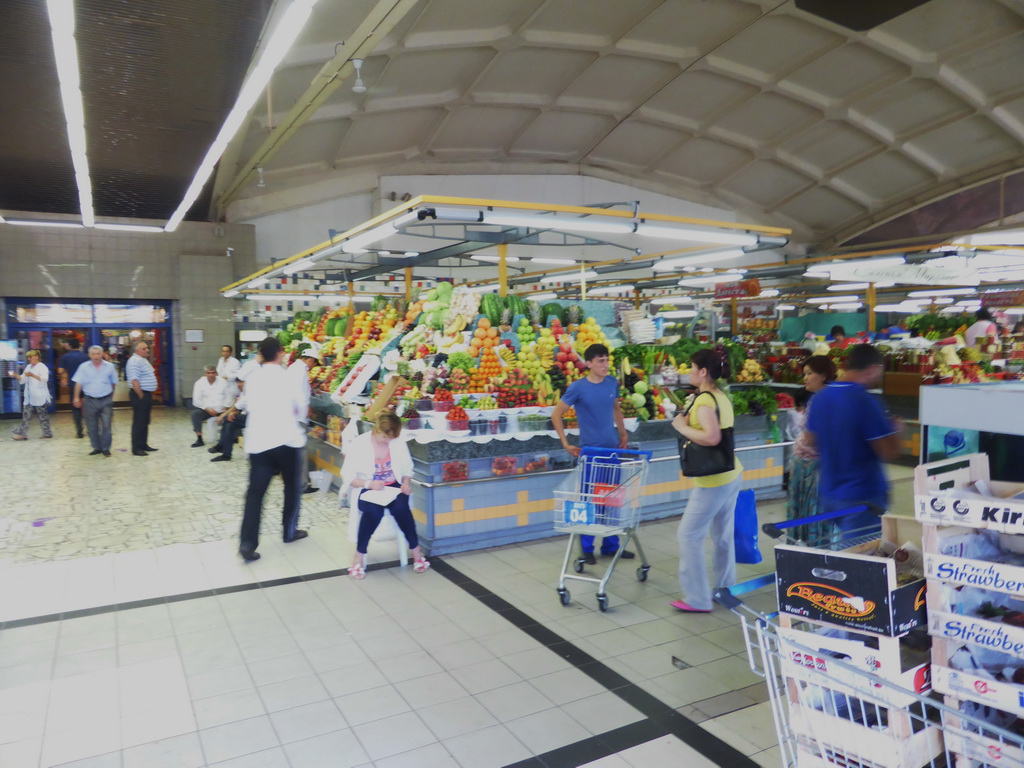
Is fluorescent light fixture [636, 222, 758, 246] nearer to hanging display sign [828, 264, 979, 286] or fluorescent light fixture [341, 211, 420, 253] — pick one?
fluorescent light fixture [341, 211, 420, 253]

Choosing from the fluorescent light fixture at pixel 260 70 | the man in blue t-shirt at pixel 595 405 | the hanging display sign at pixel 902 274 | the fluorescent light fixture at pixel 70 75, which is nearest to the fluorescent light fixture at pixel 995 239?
the hanging display sign at pixel 902 274

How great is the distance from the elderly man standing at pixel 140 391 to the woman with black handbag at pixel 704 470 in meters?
8.12

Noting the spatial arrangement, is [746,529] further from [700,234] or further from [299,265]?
[299,265]

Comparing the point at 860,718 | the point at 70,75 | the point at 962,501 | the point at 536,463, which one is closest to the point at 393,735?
the point at 860,718

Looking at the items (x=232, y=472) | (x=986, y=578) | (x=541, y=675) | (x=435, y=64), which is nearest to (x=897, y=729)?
(x=986, y=578)

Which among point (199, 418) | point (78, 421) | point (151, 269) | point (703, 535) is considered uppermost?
point (151, 269)

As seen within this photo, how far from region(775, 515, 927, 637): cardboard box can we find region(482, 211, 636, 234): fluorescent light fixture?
3872 millimetres

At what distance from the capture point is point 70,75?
5387 mm

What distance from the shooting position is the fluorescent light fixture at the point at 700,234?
5.80m

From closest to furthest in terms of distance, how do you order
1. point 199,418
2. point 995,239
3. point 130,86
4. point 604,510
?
1. point 604,510
2. point 130,86
3. point 199,418
4. point 995,239

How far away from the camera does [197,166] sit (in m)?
8.50

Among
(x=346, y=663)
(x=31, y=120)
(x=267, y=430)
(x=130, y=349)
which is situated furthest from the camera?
(x=130, y=349)

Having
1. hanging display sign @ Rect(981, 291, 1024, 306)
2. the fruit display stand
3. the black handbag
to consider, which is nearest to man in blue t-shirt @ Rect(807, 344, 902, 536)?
the black handbag

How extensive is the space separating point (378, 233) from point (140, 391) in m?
5.70
